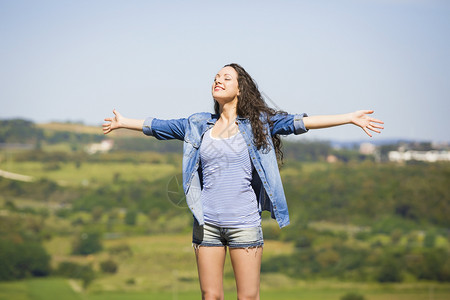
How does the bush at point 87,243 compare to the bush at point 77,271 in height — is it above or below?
above

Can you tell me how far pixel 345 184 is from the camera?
41969 mm

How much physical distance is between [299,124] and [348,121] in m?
0.21

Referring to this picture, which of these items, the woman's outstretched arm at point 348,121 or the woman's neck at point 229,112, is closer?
the woman's outstretched arm at point 348,121

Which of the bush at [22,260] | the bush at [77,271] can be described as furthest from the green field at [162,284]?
the bush at [22,260]

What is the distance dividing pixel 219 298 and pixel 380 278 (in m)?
37.1

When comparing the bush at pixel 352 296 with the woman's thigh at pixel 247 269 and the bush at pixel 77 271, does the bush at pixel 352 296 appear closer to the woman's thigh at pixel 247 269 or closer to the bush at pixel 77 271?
the bush at pixel 77 271

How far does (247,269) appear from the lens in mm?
2648

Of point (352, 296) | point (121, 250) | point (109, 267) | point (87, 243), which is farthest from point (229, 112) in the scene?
point (352, 296)

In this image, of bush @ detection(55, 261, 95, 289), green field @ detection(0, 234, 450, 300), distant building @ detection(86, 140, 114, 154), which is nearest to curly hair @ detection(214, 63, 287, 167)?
green field @ detection(0, 234, 450, 300)

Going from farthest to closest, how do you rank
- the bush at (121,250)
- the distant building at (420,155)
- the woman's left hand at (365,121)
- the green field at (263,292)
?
the distant building at (420,155) < the bush at (121,250) < the green field at (263,292) < the woman's left hand at (365,121)

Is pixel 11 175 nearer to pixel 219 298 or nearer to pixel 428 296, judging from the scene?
pixel 428 296

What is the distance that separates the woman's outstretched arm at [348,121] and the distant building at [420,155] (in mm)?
37284

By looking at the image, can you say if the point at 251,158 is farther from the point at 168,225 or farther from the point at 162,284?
the point at 168,225

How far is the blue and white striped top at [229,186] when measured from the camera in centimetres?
263
